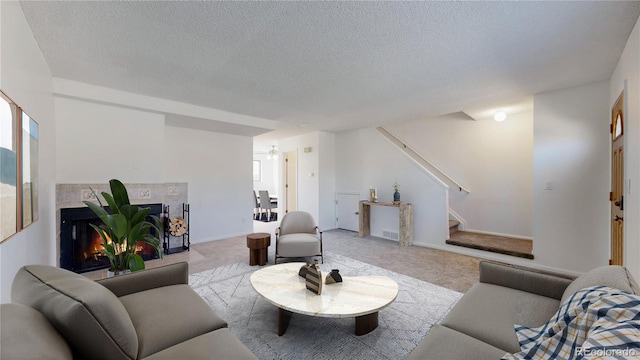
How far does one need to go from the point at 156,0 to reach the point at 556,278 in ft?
11.0

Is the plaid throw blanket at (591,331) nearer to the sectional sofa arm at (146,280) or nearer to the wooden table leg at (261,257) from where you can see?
the sectional sofa arm at (146,280)

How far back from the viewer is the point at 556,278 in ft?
5.86

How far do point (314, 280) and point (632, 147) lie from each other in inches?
115

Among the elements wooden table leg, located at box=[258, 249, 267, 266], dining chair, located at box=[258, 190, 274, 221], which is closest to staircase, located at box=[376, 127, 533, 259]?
wooden table leg, located at box=[258, 249, 267, 266]

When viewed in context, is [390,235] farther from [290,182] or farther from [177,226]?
[177,226]

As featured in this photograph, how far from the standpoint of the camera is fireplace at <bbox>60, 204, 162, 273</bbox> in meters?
3.25

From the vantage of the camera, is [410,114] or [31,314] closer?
[31,314]

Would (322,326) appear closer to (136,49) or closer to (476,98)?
(136,49)

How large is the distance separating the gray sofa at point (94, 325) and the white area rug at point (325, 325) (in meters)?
0.65

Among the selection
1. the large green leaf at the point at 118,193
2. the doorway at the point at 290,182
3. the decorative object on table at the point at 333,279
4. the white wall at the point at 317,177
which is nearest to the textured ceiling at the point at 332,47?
the large green leaf at the point at 118,193

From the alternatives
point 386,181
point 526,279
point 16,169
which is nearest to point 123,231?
point 16,169

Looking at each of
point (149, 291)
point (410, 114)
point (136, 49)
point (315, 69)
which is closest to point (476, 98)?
point (410, 114)

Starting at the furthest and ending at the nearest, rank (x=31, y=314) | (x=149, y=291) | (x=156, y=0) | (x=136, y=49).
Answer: (x=136, y=49)
(x=149, y=291)
(x=156, y=0)
(x=31, y=314)

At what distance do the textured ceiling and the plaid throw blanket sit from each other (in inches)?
72.4
